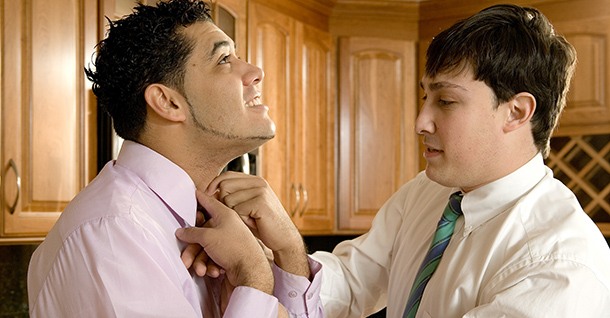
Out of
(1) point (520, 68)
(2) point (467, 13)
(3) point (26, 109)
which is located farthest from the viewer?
(2) point (467, 13)

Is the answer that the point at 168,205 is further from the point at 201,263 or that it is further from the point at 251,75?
the point at 251,75

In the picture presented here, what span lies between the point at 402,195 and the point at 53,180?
1.16 metres

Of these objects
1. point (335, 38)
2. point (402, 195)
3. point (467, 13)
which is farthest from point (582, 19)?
point (402, 195)

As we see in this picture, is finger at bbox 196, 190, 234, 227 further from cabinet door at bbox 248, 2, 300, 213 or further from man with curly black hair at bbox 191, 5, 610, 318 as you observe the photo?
cabinet door at bbox 248, 2, 300, 213

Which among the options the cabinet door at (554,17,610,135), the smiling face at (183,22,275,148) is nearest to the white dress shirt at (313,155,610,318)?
the smiling face at (183,22,275,148)

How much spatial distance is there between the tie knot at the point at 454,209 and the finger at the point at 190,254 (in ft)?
1.70

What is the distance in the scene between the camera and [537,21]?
1.28 meters

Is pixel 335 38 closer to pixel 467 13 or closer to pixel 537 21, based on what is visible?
pixel 467 13

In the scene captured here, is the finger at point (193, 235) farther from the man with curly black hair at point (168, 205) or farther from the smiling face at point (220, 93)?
the smiling face at point (220, 93)

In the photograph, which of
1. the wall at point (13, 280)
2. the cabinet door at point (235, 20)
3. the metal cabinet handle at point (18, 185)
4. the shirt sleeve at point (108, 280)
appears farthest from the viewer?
Answer: the cabinet door at point (235, 20)

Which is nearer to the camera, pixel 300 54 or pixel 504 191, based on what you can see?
pixel 504 191

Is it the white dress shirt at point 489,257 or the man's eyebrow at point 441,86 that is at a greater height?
the man's eyebrow at point 441,86

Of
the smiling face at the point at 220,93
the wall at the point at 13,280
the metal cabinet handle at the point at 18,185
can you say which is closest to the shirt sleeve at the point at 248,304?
the smiling face at the point at 220,93

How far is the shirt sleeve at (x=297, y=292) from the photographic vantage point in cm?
129
